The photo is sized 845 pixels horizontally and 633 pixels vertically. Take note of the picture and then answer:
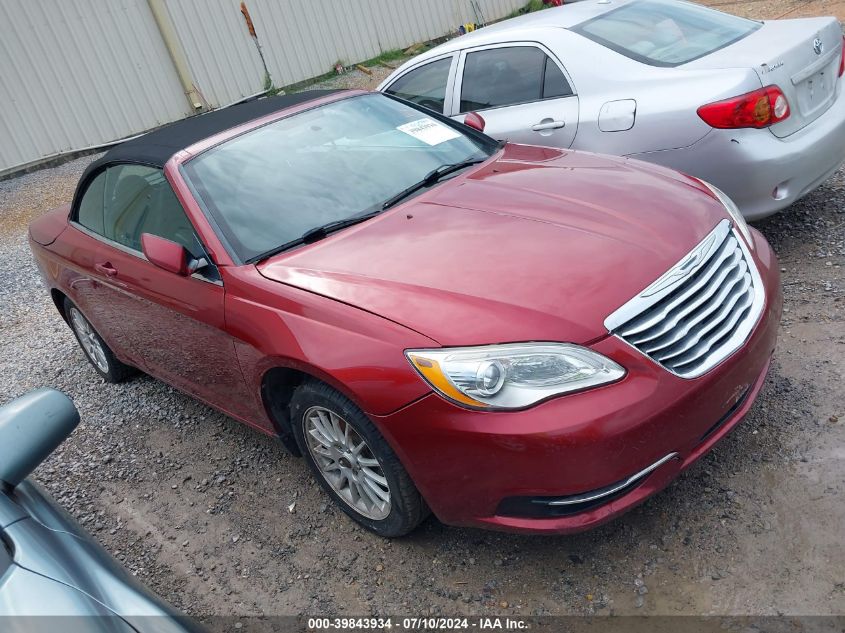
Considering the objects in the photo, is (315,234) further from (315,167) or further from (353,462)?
(353,462)

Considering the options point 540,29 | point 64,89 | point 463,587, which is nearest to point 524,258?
point 463,587

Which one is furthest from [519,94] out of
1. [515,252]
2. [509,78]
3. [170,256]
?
[170,256]

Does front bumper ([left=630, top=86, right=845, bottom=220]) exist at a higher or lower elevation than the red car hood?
lower

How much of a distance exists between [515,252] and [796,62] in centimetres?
246

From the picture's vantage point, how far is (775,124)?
150 inches

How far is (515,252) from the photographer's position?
2.60m

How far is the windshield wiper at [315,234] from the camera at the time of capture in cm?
295

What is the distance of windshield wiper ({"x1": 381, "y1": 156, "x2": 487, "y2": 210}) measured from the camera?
3199 millimetres

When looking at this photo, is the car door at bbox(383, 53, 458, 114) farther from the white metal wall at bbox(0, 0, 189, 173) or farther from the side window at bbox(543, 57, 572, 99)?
the white metal wall at bbox(0, 0, 189, 173)

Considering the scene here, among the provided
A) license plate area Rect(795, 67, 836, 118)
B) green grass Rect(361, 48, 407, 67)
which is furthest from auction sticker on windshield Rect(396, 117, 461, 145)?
green grass Rect(361, 48, 407, 67)

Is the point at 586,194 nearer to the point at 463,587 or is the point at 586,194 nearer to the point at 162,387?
the point at 463,587

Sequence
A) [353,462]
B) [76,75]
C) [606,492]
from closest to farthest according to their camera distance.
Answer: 1. [606,492]
2. [353,462]
3. [76,75]

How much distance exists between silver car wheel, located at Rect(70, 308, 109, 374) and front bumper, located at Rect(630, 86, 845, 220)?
367 centimetres

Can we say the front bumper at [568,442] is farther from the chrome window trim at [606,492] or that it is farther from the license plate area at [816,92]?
the license plate area at [816,92]
